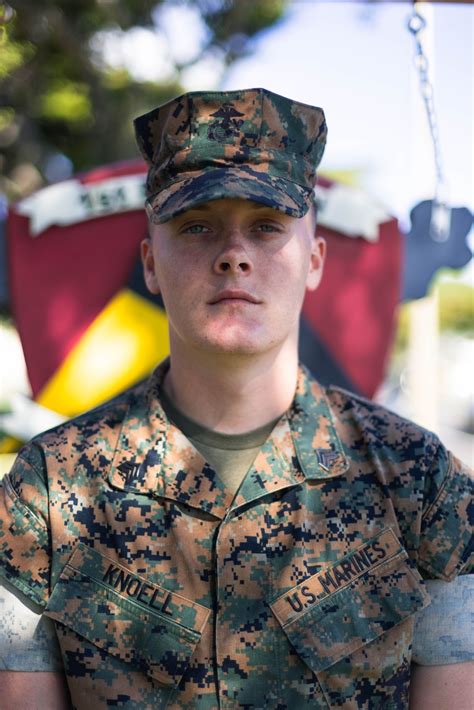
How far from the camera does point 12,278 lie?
3234 mm

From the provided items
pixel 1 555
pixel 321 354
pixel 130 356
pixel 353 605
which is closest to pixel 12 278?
pixel 130 356

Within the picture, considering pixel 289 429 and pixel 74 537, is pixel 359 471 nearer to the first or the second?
pixel 289 429

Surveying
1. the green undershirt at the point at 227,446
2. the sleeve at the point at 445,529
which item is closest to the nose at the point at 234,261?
the green undershirt at the point at 227,446

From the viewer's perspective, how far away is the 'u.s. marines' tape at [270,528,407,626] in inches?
63.7

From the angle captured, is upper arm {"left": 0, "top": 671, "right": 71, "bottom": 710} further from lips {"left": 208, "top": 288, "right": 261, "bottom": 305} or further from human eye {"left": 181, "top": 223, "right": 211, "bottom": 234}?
human eye {"left": 181, "top": 223, "right": 211, "bottom": 234}

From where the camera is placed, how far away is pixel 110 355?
3.29 meters

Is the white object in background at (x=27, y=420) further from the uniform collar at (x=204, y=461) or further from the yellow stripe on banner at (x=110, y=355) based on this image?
the uniform collar at (x=204, y=461)

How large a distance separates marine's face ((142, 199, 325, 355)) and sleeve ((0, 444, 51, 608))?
0.44 meters

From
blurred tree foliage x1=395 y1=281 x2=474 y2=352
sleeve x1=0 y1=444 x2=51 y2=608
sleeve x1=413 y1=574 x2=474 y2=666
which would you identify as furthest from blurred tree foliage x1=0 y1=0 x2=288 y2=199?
blurred tree foliage x1=395 y1=281 x2=474 y2=352

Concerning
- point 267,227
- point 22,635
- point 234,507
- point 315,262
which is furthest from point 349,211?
point 22,635

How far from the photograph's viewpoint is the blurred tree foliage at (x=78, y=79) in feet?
19.7

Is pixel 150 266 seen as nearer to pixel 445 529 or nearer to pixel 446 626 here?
pixel 445 529

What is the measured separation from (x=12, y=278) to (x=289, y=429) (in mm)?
1810

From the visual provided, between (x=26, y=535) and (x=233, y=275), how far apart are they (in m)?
0.66
